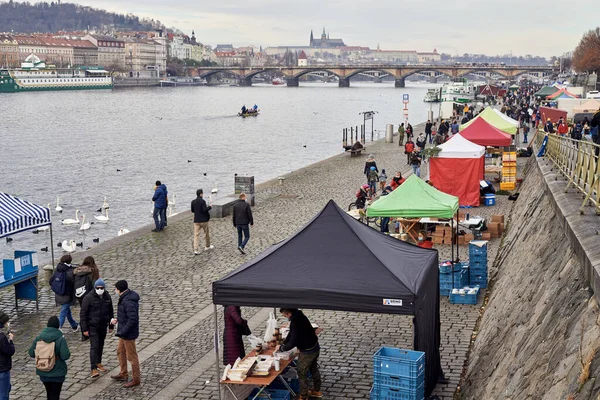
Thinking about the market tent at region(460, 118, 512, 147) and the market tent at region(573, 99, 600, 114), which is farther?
the market tent at region(573, 99, 600, 114)

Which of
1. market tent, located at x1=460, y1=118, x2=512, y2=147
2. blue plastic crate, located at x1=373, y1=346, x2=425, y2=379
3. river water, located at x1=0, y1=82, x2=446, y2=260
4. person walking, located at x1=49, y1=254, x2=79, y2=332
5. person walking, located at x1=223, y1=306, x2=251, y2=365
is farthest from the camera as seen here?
river water, located at x1=0, y1=82, x2=446, y2=260

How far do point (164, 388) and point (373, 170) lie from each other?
668 inches

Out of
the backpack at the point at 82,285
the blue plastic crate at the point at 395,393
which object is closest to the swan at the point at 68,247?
the backpack at the point at 82,285

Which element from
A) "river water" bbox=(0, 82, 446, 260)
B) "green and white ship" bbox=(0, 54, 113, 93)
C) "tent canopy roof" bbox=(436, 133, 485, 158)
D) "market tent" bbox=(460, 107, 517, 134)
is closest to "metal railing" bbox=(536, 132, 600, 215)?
"tent canopy roof" bbox=(436, 133, 485, 158)

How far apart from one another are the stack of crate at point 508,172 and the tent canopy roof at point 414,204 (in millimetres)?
10307

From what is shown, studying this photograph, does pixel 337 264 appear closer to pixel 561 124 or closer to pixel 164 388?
pixel 164 388

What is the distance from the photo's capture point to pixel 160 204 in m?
20.7

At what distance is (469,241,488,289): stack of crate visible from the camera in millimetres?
14180

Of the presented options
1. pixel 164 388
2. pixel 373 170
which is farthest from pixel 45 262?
pixel 164 388

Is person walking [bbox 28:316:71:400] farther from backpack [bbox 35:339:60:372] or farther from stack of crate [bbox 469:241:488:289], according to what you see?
stack of crate [bbox 469:241:488:289]

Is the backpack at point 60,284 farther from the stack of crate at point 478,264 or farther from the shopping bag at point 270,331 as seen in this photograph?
the stack of crate at point 478,264

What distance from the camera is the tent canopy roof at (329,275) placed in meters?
8.64

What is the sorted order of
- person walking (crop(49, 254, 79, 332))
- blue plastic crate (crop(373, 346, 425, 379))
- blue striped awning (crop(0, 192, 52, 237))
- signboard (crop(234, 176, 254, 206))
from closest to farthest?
blue plastic crate (crop(373, 346, 425, 379))
person walking (crop(49, 254, 79, 332))
blue striped awning (crop(0, 192, 52, 237))
signboard (crop(234, 176, 254, 206))

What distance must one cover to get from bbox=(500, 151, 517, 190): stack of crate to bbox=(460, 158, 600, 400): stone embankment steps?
502 inches
